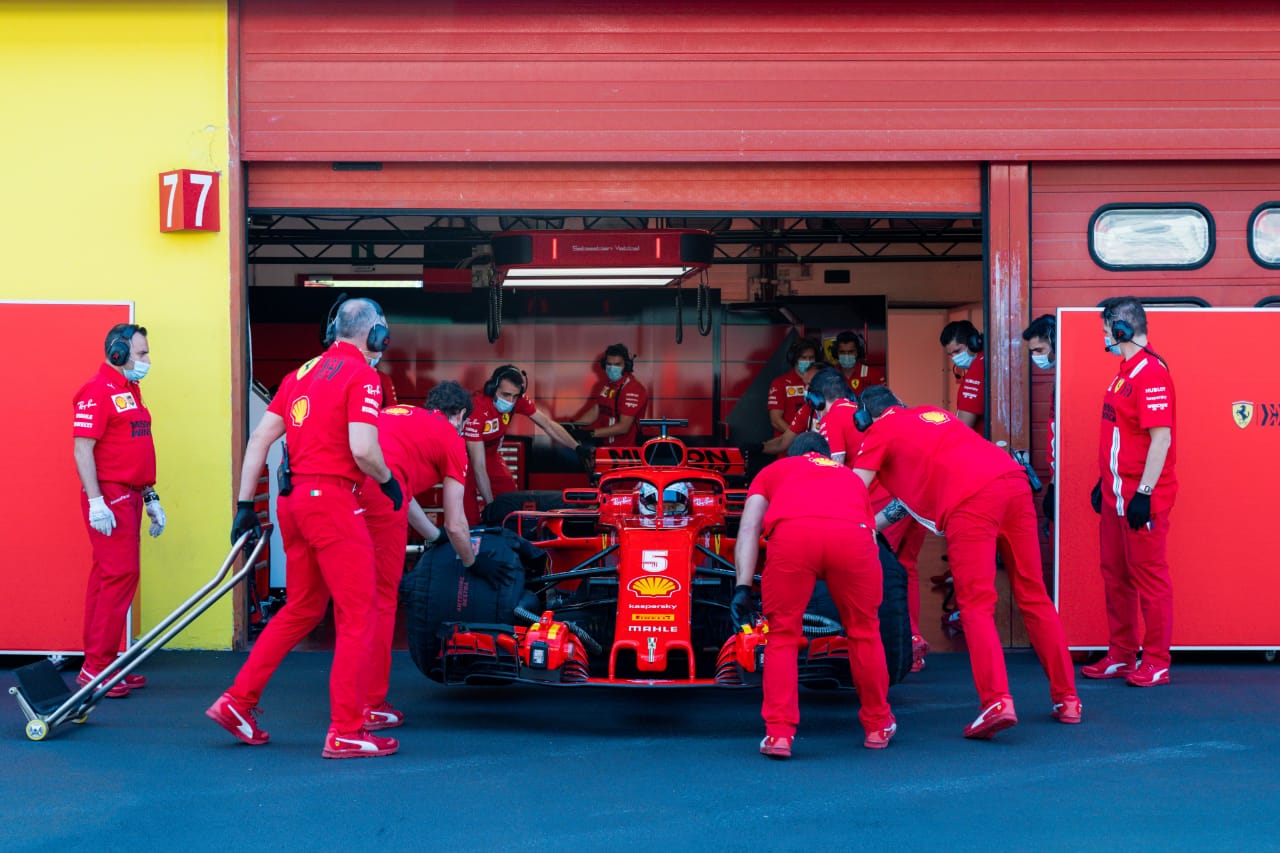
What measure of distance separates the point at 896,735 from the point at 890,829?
1.45 metres

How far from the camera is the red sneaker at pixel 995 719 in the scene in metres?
5.68

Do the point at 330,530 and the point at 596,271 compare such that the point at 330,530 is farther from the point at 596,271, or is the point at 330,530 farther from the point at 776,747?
the point at 596,271

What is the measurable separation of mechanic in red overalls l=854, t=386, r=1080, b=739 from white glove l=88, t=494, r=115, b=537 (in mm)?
3786

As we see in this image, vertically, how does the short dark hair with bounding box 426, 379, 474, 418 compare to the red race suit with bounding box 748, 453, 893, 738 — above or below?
above

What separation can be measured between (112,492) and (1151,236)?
627 cm

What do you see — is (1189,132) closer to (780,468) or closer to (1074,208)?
(1074,208)

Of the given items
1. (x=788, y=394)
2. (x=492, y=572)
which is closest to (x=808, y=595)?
(x=492, y=572)

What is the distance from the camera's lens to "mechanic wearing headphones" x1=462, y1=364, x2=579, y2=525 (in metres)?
9.17

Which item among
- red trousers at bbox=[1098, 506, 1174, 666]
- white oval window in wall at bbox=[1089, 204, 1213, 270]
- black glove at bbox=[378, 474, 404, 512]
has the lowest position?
red trousers at bbox=[1098, 506, 1174, 666]

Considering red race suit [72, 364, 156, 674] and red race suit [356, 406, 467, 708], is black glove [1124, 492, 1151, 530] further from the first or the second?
red race suit [72, 364, 156, 674]

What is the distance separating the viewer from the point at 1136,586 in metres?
7.05

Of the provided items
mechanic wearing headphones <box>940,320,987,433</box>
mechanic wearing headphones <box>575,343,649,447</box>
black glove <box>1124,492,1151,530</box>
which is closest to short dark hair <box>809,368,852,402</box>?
black glove <box>1124,492,1151,530</box>

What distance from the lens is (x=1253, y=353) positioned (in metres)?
7.68

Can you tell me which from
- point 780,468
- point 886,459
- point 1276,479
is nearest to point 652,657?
point 780,468
